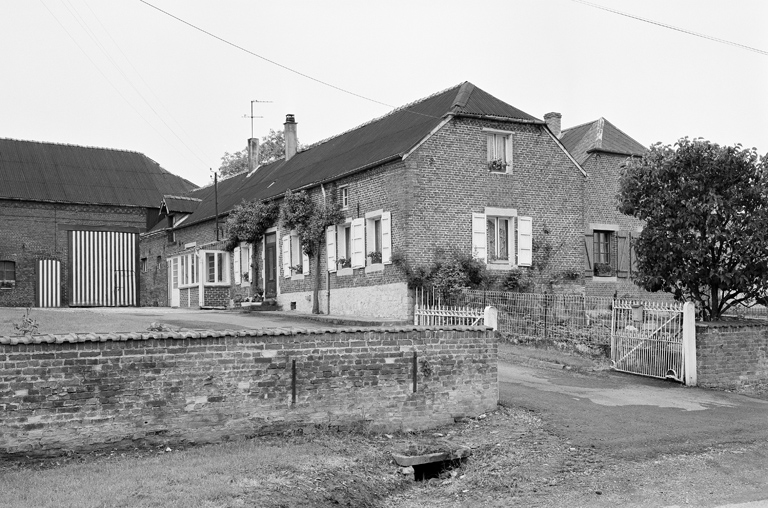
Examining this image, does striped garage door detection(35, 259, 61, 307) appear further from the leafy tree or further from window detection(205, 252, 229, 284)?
the leafy tree

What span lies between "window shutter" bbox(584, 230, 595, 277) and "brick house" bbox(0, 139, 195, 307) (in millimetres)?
22499

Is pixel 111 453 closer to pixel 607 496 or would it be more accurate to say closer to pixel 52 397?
pixel 52 397

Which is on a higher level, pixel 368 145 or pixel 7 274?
pixel 368 145

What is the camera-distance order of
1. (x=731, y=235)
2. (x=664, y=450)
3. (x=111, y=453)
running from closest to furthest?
(x=111, y=453)
(x=664, y=450)
(x=731, y=235)

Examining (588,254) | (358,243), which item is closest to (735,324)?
(358,243)

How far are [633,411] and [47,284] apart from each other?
105 feet

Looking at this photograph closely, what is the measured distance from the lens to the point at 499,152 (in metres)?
24.5

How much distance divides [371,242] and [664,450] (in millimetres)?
15687

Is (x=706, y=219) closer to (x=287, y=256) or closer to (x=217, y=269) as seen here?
(x=287, y=256)

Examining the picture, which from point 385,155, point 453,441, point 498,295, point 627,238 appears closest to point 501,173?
point 385,155

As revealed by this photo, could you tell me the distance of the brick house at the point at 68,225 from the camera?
123 ft

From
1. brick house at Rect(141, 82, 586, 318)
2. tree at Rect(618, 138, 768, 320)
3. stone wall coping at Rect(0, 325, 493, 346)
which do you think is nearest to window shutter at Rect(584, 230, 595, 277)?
brick house at Rect(141, 82, 586, 318)

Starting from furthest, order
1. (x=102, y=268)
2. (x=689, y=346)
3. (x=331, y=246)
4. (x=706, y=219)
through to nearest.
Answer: (x=102, y=268) < (x=331, y=246) < (x=706, y=219) < (x=689, y=346)

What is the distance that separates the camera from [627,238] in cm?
2966
